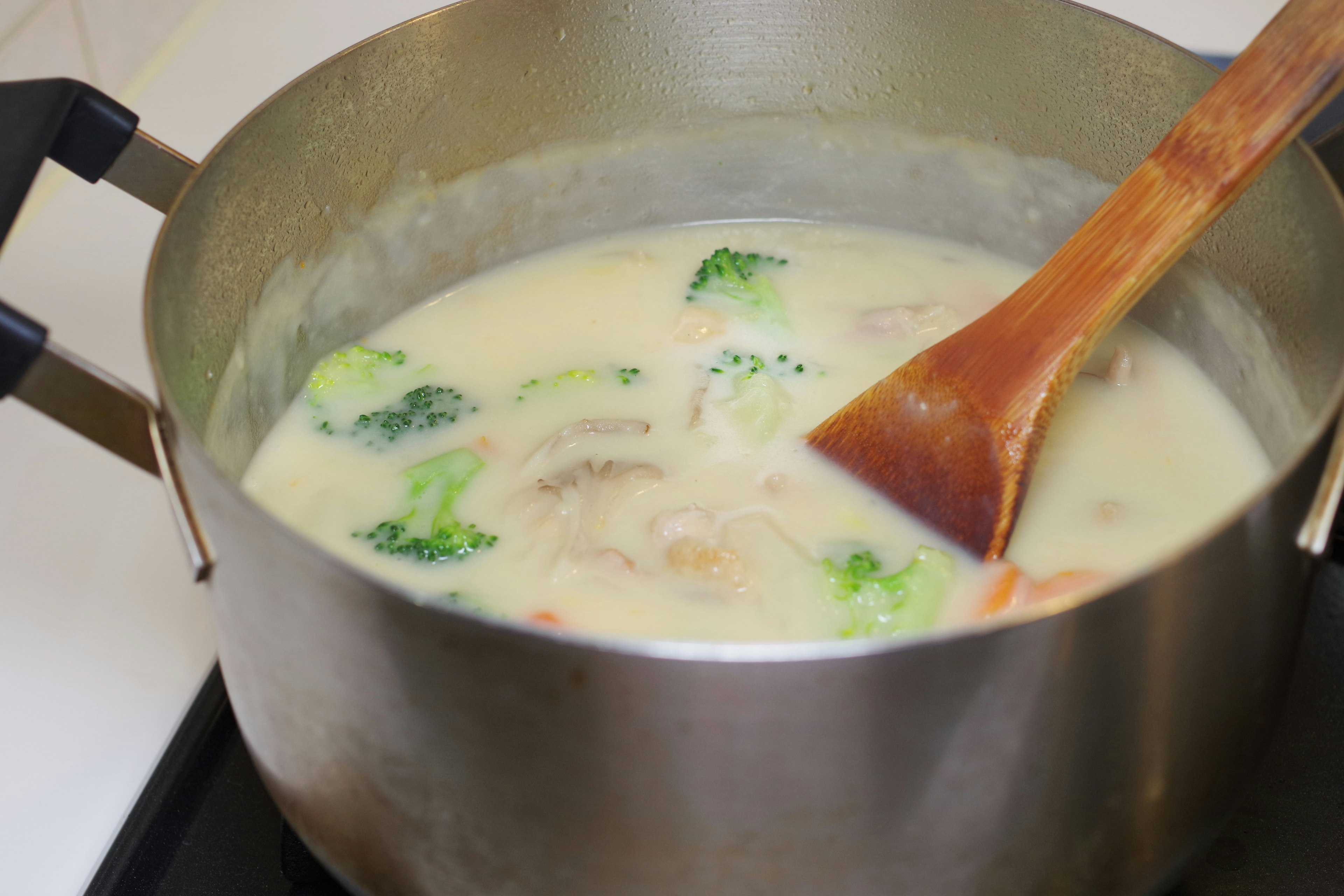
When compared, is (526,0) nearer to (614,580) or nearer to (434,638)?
(614,580)

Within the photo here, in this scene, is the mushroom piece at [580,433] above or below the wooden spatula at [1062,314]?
below

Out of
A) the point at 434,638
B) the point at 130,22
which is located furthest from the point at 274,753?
the point at 130,22

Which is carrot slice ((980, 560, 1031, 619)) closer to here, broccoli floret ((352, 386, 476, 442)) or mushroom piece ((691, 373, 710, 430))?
mushroom piece ((691, 373, 710, 430))

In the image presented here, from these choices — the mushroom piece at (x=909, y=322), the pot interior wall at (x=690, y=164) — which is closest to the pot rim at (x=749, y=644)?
the pot interior wall at (x=690, y=164)

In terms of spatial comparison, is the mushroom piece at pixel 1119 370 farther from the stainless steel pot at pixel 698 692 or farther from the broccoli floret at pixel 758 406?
the broccoli floret at pixel 758 406

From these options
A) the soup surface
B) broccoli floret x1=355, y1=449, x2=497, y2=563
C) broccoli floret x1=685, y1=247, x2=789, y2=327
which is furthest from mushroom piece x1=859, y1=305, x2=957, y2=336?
broccoli floret x1=355, y1=449, x2=497, y2=563

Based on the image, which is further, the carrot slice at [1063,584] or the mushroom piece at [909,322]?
the mushroom piece at [909,322]

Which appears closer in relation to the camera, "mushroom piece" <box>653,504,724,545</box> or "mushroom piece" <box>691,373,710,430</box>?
"mushroom piece" <box>653,504,724,545</box>
